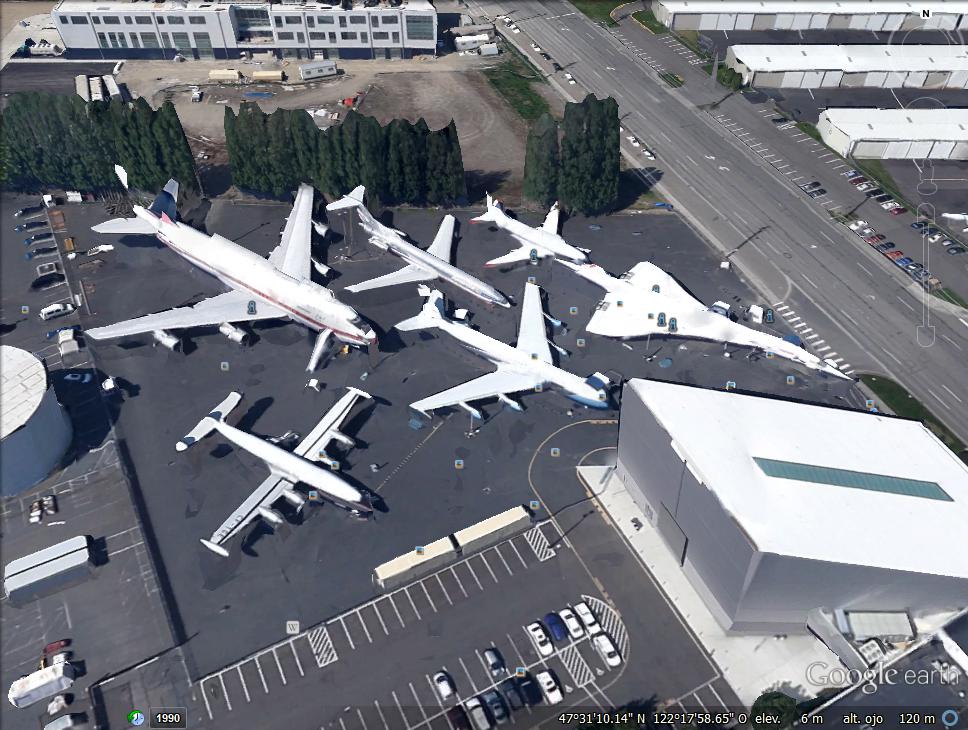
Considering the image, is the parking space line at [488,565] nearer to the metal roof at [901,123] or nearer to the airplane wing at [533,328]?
the airplane wing at [533,328]

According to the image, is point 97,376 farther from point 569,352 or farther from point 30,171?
point 569,352

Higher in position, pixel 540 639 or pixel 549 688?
pixel 540 639

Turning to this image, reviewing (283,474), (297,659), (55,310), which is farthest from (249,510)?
Result: (55,310)

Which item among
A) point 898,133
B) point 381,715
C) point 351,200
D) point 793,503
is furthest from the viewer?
point 898,133

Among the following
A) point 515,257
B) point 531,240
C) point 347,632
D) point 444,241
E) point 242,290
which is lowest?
point 347,632

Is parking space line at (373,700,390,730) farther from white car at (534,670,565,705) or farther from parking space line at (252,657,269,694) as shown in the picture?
white car at (534,670,565,705)

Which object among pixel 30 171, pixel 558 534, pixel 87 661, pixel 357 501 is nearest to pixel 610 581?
pixel 558 534

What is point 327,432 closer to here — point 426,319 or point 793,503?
point 426,319
